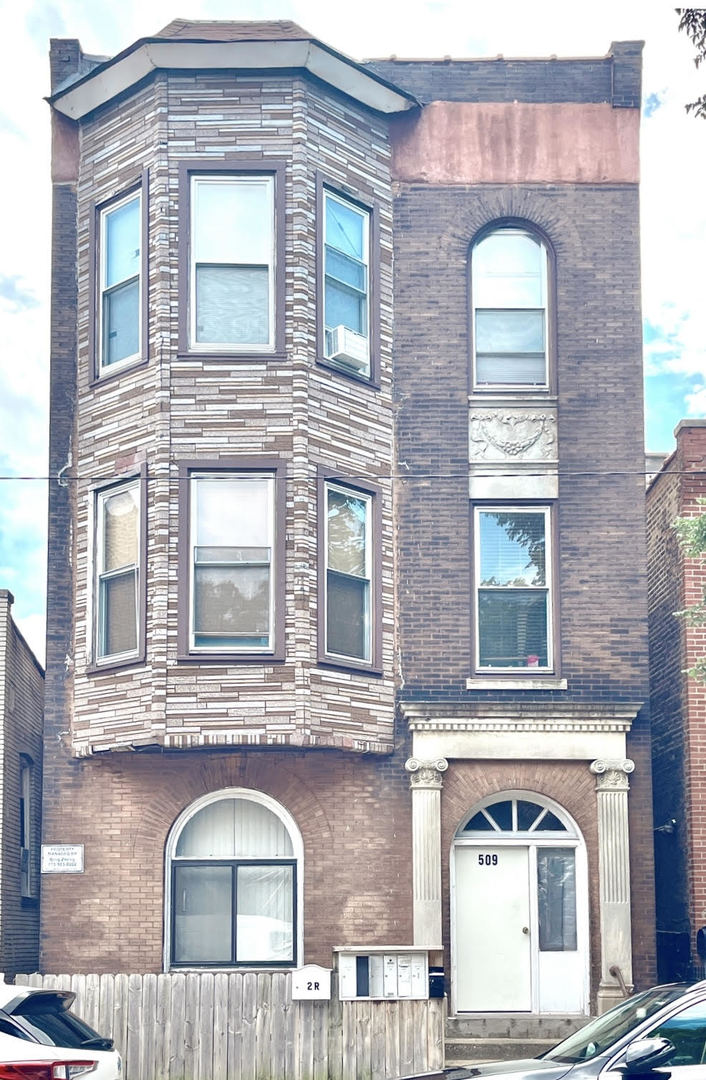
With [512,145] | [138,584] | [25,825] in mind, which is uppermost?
[512,145]

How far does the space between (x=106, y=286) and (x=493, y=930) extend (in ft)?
28.8

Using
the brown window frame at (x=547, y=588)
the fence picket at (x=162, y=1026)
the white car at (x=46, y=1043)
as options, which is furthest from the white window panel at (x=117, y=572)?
the white car at (x=46, y=1043)

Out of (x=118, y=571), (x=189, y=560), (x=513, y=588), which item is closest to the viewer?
(x=189, y=560)

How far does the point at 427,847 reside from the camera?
18359 mm

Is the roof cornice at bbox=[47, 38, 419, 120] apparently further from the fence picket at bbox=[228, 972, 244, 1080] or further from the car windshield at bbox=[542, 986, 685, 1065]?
the car windshield at bbox=[542, 986, 685, 1065]

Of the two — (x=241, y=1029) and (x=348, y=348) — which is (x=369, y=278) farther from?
(x=241, y=1029)

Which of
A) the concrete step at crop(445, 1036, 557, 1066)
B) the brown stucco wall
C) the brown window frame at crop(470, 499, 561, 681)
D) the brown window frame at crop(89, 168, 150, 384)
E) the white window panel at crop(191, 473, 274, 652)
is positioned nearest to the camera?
the concrete step at crop(445, 1036, 557, 1066)

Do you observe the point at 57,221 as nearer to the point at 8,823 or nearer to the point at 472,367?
the point at 472,367

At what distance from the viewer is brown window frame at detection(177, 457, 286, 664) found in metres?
18.1

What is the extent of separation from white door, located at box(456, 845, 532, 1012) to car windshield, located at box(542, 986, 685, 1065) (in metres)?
7.81

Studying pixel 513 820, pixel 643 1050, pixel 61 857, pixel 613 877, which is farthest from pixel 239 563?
pixel 643 1050

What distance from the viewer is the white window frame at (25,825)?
2067 centimetres

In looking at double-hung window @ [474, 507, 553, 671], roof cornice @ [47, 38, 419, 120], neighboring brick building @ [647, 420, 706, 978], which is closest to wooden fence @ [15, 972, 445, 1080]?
neighboring brick building @ [647, 420, 706, 978]

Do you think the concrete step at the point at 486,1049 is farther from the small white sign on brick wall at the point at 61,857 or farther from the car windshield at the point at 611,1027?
the car windshield at the point at 611,1027
